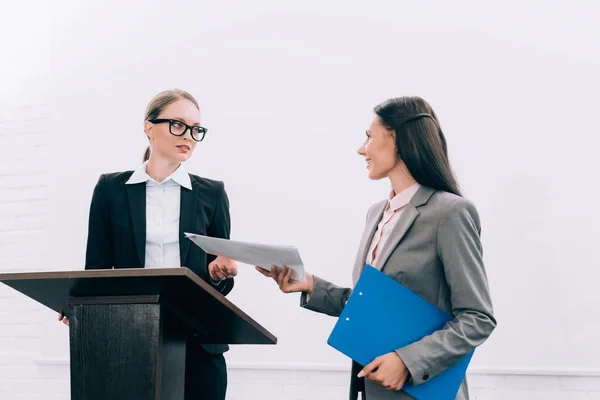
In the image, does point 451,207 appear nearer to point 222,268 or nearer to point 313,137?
point 222,268

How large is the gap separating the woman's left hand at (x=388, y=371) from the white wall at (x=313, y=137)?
1.35m

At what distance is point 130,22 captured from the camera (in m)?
3.48

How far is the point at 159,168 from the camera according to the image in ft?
6.80

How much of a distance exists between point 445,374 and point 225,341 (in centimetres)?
56

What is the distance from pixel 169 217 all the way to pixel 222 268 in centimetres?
25

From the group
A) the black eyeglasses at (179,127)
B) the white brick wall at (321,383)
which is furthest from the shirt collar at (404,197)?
the white brick wall at (321,383)

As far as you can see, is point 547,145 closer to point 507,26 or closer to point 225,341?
point 507,26

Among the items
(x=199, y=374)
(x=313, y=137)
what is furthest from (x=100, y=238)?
(x=313, y=137)

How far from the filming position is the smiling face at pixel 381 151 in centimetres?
182

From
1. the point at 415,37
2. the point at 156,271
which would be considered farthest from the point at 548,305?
the point at 156,271

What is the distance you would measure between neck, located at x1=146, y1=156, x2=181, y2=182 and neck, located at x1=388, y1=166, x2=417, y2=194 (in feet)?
2.27

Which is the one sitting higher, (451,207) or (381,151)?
(381,151)

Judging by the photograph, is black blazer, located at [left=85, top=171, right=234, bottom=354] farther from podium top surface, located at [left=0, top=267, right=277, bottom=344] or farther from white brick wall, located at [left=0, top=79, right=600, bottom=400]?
white brick wall, located at [left=0, top=79, right=600, bottom=400]

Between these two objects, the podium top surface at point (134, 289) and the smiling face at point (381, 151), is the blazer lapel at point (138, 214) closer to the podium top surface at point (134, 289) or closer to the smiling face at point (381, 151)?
the podium top surface at point (134, 289)
